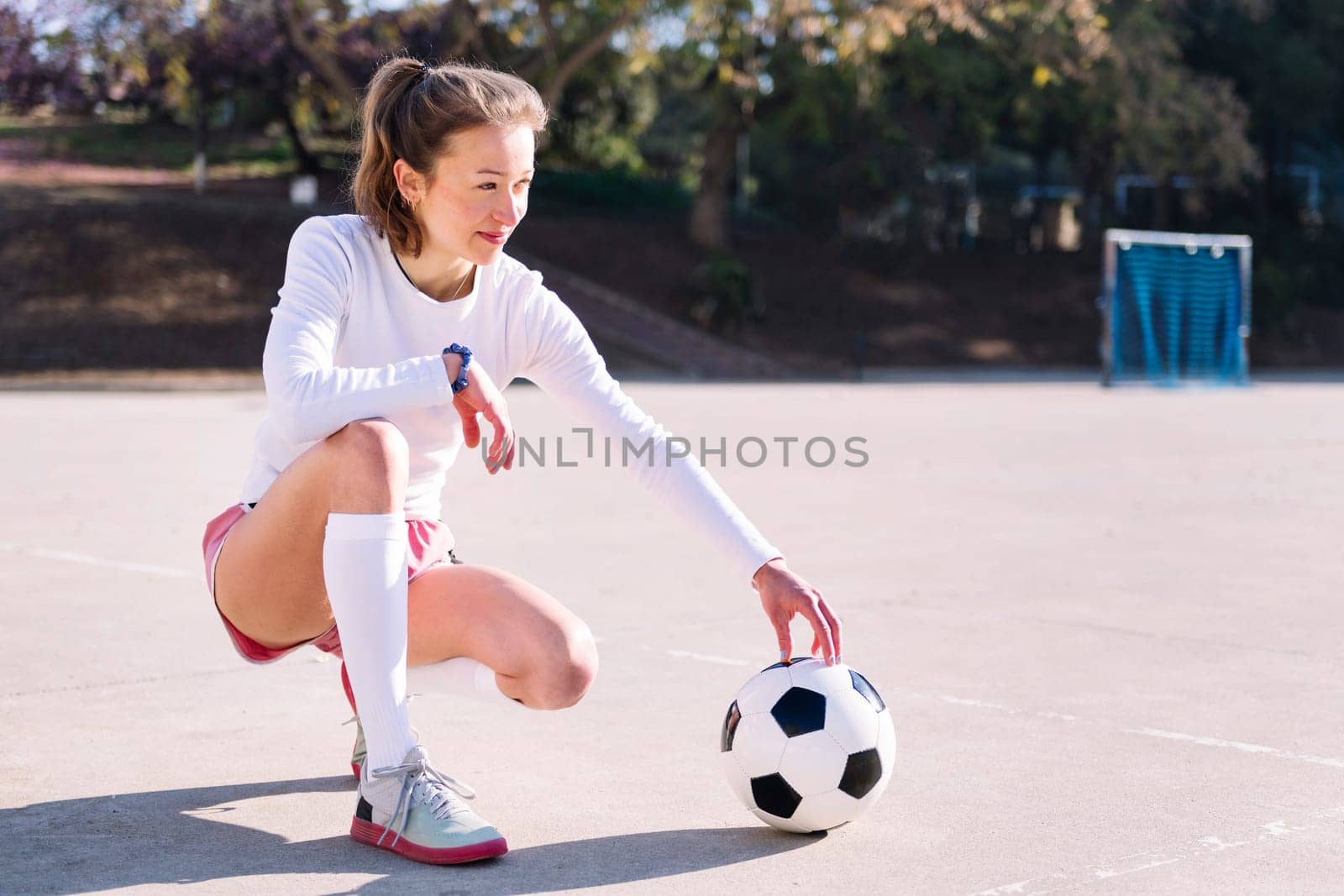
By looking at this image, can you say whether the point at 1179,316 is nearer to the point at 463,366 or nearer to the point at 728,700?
the point at 728,700

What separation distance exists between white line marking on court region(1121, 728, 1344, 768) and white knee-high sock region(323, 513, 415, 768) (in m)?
2.24

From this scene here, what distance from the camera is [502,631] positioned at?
3.59 m

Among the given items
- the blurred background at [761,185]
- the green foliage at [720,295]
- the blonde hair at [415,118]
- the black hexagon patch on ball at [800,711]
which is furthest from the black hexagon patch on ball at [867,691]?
the green foliage at [720,295]

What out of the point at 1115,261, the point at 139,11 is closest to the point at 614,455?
the point at 139,11

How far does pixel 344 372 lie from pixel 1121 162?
3446cm

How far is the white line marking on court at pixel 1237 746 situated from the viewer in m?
4.41

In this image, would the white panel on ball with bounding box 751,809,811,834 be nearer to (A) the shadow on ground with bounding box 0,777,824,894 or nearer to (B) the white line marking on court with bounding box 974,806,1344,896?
(A) the shadow on ground with bounding box 0,777,824,894

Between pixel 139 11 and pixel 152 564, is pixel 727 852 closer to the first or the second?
pixel 152 564

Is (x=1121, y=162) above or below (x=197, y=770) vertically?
above

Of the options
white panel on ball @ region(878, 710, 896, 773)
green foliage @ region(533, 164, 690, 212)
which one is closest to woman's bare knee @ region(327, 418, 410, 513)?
white panel on ball @ region(878, 710, 896, 773)

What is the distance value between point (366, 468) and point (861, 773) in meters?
1.27

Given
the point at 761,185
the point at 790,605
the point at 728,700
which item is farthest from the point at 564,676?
the point at 761,185

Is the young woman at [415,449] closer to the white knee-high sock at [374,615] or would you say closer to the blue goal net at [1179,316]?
the white knee-high sock at [374,615]

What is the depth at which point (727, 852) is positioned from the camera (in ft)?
11.8
